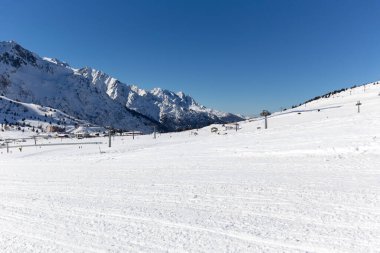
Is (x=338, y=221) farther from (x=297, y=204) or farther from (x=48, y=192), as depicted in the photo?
(x=48, y=192)

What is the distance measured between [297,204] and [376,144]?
883 cm

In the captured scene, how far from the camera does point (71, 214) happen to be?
760 centimetres

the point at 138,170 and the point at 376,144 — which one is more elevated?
the point at 376,144

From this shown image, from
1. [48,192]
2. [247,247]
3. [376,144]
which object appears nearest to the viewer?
Result: [247,247]

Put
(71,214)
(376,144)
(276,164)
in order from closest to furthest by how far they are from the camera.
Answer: (71,214) → (276,164) → (376,144)

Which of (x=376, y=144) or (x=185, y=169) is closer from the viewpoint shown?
(x=185, y=169)

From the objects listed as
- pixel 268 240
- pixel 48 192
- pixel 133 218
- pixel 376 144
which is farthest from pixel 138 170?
pixel 376 144

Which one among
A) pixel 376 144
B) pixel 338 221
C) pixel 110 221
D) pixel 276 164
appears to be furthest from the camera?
pixel 376 144

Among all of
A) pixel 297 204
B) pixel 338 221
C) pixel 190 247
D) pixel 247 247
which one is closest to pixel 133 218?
pixel 190 247

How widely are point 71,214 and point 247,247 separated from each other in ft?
14.2

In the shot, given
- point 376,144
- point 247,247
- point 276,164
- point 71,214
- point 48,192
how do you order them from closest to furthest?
1. point 247,247
2. point 71,214
3. point 48,192
4. point 276,164
5. point 376,144

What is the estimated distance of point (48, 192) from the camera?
1014cm

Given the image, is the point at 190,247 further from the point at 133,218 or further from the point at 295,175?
the point at 295,175

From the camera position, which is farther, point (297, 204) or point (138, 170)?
point (138, 170)
